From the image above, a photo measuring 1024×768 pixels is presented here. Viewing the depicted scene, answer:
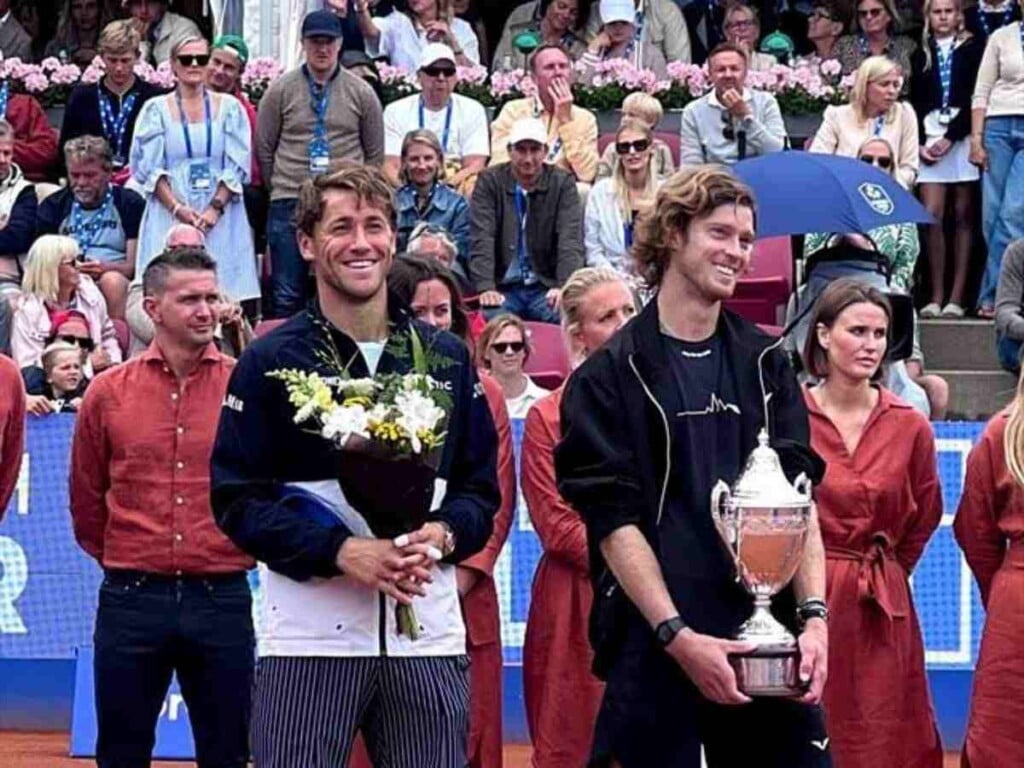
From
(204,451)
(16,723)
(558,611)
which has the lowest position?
(16,723)

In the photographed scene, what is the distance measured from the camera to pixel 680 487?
6305 mm

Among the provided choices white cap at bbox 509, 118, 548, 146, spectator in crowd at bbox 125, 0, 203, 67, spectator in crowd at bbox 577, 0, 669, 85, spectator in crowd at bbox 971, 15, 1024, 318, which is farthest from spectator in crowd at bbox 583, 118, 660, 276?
spectator in crowd at bbox 125, 0, 203, 67

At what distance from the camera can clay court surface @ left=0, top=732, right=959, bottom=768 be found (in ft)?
35.0

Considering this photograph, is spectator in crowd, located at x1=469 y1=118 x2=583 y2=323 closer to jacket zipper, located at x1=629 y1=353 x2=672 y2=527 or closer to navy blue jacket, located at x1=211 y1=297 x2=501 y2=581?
navy blue jacket, located at x1=211 y1=297 x2=501 y2=581

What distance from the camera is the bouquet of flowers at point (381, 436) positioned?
6066 mm

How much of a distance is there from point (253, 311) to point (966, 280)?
4.59 metres

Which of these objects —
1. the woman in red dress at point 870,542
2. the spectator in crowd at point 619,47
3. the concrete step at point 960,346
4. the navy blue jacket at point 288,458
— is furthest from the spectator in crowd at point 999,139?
the navy blue jacket at point 288,458

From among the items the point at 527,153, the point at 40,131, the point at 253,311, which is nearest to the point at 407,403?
the point at 527,153

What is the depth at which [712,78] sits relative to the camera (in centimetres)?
1600

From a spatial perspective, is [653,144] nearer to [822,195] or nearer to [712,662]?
[822,195]

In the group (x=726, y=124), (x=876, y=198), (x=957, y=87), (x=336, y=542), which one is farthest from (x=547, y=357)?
(x=336, y=542)

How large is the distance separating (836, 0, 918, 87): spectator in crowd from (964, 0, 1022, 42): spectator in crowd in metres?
0.65

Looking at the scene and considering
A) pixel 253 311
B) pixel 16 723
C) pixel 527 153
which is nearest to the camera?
pixel 16 723

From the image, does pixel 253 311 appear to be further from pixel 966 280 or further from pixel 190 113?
pixel 966 280
